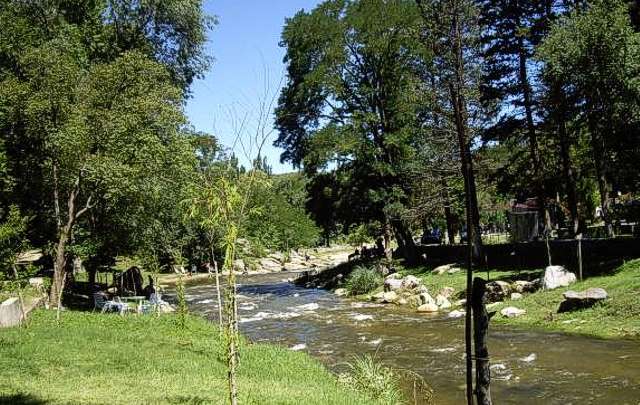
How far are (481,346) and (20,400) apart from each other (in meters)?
6.78

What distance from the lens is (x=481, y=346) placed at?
249 inches

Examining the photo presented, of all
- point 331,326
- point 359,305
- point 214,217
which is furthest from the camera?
point 359,305

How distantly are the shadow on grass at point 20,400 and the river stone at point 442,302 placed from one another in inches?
692

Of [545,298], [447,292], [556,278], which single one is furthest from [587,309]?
[447,292]

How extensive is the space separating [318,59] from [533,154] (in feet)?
48.5

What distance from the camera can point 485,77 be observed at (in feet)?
99.1

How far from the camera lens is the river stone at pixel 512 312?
19.0 m

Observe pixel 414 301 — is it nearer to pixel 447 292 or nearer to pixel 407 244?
pixel 447 292

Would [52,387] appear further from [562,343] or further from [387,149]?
[387,149]

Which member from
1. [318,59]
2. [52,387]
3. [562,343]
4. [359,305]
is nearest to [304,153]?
[318,59]

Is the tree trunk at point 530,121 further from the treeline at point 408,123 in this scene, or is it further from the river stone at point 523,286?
the river stone at point 523,286

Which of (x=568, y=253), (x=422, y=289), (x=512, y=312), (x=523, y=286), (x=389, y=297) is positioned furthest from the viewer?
(x=389, y=297)

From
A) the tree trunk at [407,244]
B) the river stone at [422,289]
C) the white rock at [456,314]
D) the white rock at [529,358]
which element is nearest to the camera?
the white rock at [529,358]

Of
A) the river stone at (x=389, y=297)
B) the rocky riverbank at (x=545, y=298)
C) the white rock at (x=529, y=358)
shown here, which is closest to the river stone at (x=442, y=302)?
the rocky riverbank at (x=545, y=298)
